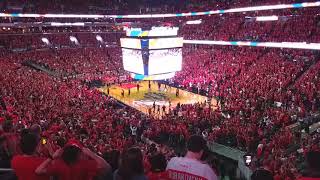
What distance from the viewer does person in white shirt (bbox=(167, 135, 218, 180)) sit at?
360 cm

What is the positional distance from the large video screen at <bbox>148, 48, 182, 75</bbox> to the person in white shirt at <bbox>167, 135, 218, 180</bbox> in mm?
25568

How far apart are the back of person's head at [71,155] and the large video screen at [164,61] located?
1004 inches

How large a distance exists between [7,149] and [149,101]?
25801 millimetres

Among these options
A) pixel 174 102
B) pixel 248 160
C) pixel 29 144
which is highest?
pixel 29 144

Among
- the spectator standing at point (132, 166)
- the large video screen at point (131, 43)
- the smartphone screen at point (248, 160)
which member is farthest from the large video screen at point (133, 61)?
the spectator standing at point (132, 166)

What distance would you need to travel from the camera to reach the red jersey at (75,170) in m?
3.86

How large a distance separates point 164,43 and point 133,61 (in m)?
3.38

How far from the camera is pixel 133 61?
102ft

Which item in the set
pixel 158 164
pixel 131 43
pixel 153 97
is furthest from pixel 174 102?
pixel 158 164

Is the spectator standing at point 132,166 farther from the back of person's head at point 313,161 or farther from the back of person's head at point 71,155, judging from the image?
the back of person's head at point 313,161

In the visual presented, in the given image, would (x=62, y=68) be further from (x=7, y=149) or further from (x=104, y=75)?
(x=7, y=149)

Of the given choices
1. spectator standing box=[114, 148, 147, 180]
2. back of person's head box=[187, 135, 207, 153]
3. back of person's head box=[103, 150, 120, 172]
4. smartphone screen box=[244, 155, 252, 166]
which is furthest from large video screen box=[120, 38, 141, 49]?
spectator standing box=[114, 148, 147, 180]

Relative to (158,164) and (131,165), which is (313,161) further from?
(131,165)

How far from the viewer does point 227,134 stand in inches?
637
